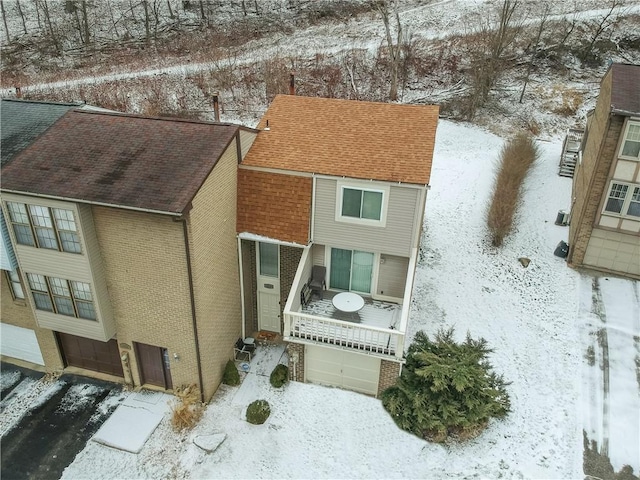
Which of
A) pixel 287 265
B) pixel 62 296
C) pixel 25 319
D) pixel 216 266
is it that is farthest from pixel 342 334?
pixel 25 319

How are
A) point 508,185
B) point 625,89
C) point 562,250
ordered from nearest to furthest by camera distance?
point 625,89 < point 562,250 < point 508,185

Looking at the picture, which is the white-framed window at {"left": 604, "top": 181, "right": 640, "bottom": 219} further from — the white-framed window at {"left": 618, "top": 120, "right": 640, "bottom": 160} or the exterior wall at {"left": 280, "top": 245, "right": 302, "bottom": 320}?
the exterior wall at {"left": 280, "top": 245, "right": 302, "bottom": 320}

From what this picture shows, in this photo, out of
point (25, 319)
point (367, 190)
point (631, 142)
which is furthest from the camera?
point (631, 142)

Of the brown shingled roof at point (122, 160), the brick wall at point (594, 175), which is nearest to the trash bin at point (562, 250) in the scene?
the brick wall at point (594, 175)

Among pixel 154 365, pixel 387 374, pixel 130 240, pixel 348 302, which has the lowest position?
pixel 154 365

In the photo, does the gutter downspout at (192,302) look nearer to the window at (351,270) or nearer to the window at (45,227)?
the window at (45,227)

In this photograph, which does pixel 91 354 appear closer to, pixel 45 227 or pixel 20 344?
pixel 20 344

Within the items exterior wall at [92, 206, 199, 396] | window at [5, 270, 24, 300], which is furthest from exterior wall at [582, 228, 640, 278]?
window at [5, 270, 24, 300]
